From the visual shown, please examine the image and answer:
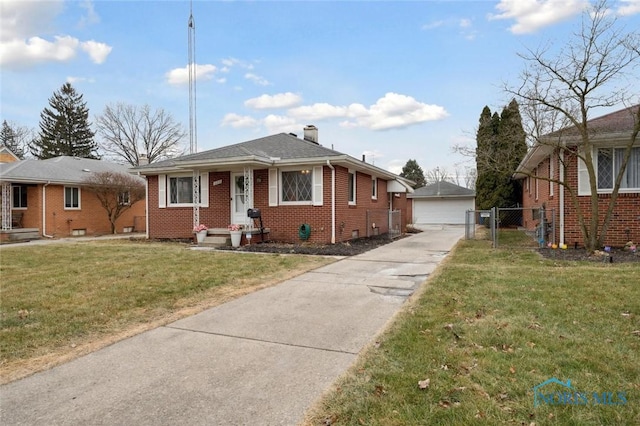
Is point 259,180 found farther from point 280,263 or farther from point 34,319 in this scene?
point 34,319

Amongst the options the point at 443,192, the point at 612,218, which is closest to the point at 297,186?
the point at 612,218

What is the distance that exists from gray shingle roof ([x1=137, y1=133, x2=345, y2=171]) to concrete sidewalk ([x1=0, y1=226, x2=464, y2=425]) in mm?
7669

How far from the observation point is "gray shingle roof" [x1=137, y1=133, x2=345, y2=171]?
12.5 m

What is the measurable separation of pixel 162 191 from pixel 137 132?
3051 cm

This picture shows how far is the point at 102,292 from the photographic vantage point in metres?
5.89

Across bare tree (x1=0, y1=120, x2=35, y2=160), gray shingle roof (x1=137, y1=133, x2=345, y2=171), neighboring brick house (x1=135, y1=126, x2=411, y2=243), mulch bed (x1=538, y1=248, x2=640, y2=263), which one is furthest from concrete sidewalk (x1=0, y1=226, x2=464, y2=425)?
bare tree (x1=0, y1=120, x2=35, y2=160)

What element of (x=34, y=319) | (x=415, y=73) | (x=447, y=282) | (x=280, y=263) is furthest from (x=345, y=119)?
(x=34, y=319)

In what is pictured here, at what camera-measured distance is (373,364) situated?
3207mm

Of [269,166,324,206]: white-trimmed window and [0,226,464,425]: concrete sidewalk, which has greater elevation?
[269,166,324,206]: white-trimmed window

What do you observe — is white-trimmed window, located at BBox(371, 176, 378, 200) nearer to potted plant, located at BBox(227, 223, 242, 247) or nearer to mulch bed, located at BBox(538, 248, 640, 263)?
potted plant, located at BBox(227, 223, 242, 247)

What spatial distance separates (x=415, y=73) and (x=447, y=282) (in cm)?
1088

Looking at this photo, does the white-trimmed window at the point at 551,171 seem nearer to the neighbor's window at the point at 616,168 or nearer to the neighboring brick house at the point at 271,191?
the neighbor's window at the point at 616,168

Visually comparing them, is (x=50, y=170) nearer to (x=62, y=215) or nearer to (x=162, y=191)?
(x=62, y=215)

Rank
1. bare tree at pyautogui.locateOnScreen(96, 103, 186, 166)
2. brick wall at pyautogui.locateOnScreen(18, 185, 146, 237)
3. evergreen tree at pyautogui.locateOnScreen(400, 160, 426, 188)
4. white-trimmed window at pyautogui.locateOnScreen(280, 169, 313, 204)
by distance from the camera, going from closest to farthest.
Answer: white-trimmed window at pyautogui.locateOnScreen(280, 169, 313, 204) → brick wall at pyautogui.locateOnScreen(18, 185, 146, 237) → bare tree at pyautogui.locateOnScreen(96, 103, 186, 166) → evergreen tree at pyautogui.locateOnScreen(400, 160, 426, 188)
